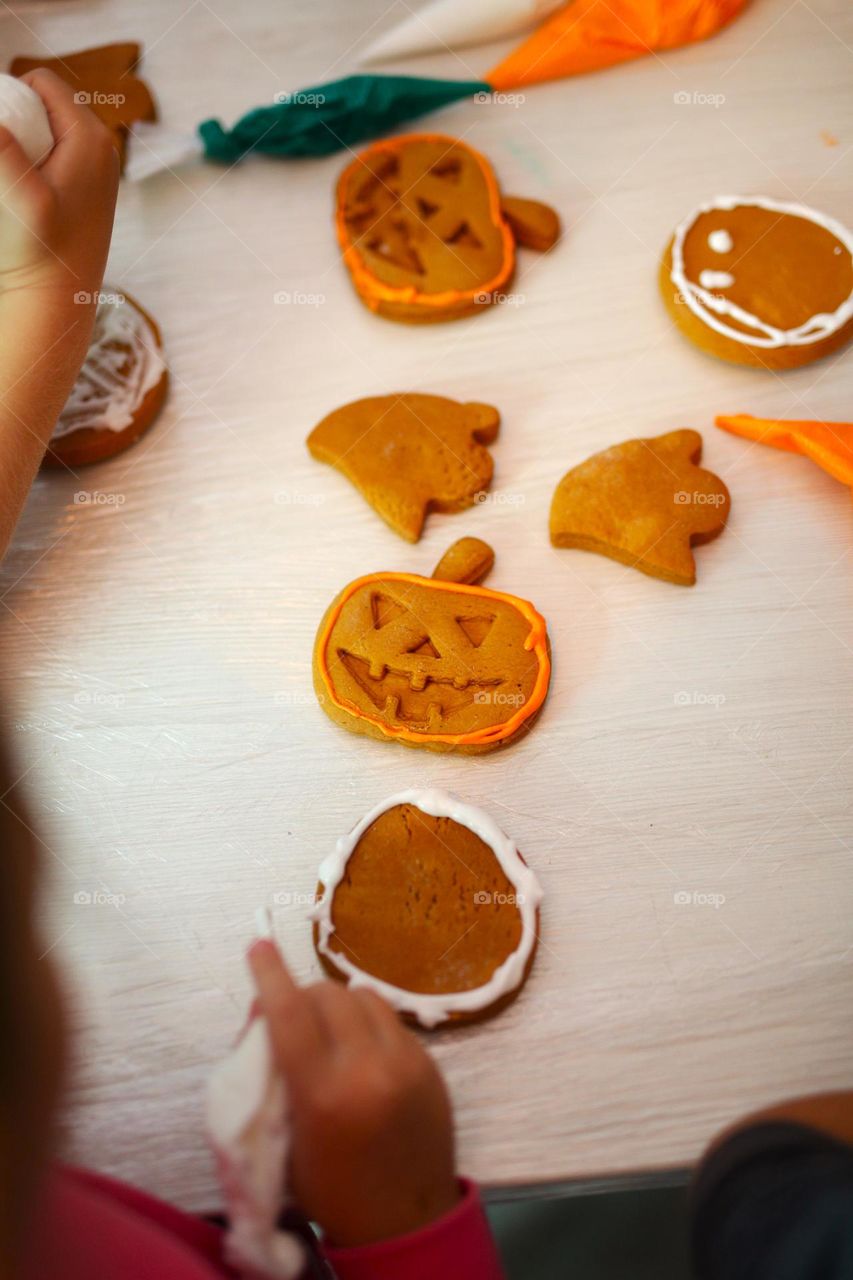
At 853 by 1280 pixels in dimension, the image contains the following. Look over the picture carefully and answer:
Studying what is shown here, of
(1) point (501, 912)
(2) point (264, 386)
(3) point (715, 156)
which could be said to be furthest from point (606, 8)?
(1) point (501, 912)

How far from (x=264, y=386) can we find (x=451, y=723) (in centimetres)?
49

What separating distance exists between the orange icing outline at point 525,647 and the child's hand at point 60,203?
0.41m

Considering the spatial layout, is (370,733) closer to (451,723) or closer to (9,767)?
(451,723)

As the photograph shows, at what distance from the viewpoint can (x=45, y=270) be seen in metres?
0.96

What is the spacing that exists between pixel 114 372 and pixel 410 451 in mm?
347

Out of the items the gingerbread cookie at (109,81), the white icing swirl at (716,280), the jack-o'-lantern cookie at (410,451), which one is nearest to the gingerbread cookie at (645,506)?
the jack-o'-lantern cookie at (410,451)
